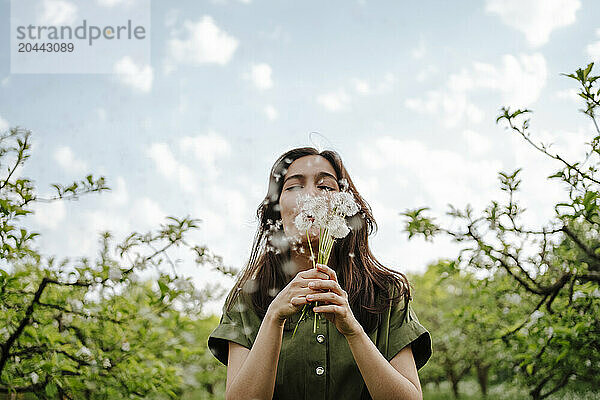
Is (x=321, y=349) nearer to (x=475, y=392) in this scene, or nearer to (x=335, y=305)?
(x=335, y=305)

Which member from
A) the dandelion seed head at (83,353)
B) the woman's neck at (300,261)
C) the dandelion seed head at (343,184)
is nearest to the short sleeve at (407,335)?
the woman's neck at (300,261)

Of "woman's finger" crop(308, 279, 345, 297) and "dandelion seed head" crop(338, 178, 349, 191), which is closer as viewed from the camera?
"woman's finger" crop(308, 279, 345, 297)

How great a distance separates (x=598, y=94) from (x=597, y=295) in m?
0.93

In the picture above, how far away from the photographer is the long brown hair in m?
1.62

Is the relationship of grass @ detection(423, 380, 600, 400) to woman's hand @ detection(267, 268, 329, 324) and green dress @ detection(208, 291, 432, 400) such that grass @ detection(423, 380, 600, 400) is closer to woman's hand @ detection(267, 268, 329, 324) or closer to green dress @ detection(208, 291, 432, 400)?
green dress @ detection(208, 291, 432, 400)

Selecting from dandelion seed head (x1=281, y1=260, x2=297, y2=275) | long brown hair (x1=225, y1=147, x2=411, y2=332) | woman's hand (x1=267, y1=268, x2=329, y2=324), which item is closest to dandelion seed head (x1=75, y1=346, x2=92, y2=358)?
long brown hair (x1=225, y1=147, x2=411, y2=332)

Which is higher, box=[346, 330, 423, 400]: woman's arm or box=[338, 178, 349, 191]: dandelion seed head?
box=[338, 178, 349, 191]: dandelion seed head

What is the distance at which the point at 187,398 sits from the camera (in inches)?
400

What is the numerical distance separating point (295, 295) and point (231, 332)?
0.37m

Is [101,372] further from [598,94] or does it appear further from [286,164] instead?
[598,94]

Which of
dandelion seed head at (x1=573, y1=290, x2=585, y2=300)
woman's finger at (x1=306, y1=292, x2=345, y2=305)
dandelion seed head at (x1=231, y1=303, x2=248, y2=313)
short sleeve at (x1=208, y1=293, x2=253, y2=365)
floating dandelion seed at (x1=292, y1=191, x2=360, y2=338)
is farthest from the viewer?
dandelion seed head at (x1=573, y1=290, x2=585, y2=300)

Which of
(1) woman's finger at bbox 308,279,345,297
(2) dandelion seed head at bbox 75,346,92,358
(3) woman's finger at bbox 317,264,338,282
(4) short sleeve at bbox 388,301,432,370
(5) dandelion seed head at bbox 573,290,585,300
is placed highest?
(2) dandelion seed head at bbox 75,346,92,358

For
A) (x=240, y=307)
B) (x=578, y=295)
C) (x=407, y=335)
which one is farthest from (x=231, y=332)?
(x=578, y=295)

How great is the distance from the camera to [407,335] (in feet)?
5.03
